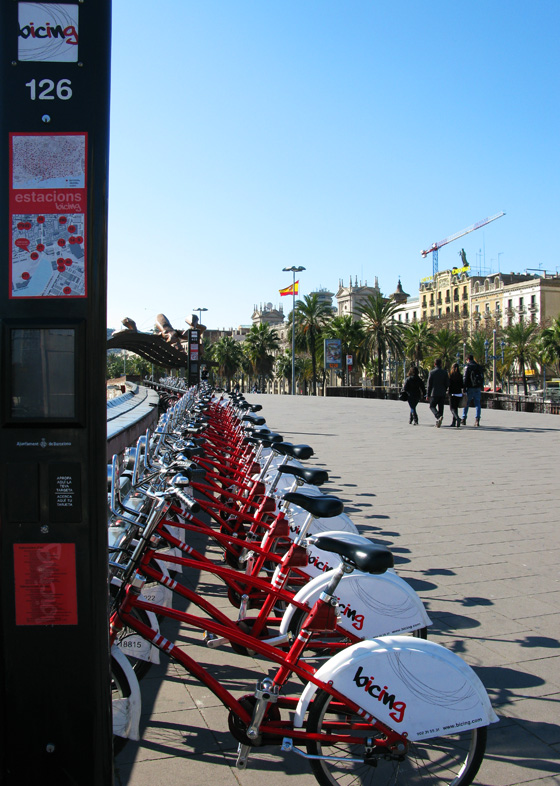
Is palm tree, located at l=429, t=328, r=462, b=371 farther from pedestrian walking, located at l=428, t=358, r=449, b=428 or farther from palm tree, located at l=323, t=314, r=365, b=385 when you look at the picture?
pedestrian walking, located at l=428, t=358, r=449, b=428

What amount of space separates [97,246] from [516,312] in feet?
311

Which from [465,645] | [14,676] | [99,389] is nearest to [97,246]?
[99,389]

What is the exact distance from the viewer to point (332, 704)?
8.05 ft

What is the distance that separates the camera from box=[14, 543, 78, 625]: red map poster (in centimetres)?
201

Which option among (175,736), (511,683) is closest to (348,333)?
(511,683)

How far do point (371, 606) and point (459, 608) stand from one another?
1520mm

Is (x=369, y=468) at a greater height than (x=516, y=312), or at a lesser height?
lesser

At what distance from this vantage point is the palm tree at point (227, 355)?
303 feet

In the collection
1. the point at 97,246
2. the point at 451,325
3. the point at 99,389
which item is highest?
the point at 451,325

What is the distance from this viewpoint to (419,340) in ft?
224

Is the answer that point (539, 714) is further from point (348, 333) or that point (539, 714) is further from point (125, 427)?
point (348, 333)

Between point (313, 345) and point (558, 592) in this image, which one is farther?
point (313, 345)

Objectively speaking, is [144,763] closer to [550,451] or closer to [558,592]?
[558,592]

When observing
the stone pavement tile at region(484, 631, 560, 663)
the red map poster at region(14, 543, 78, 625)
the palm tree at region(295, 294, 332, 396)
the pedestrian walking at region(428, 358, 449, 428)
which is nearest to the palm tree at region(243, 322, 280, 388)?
the palm tree at region(295, 294, 332, 396)
